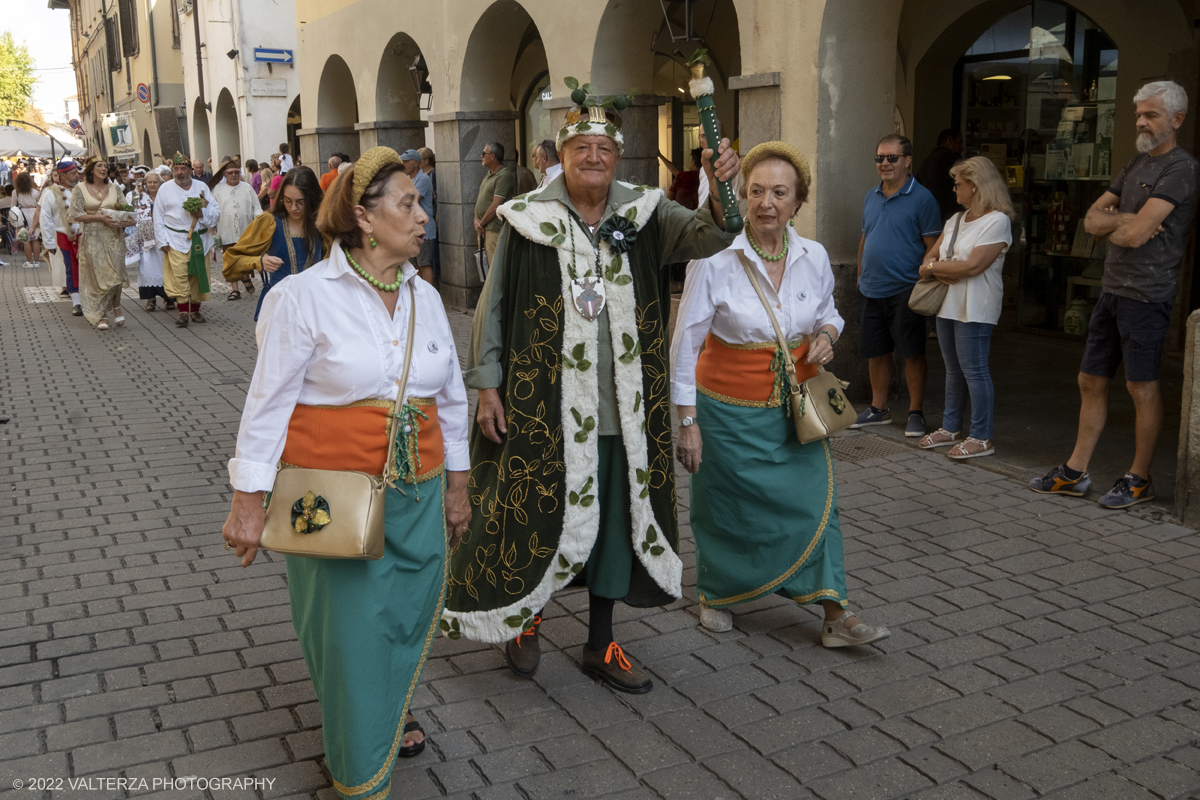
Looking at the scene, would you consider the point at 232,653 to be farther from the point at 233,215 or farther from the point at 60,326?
the point at 233,215

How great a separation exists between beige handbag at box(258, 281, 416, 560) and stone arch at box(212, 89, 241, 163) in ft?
95.2

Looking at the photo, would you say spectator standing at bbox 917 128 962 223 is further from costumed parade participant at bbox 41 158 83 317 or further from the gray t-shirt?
costumed parade participant at bbox 41 158 83 317

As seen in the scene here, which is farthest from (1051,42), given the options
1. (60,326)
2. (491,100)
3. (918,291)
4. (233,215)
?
(60,326)

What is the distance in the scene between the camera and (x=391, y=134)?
1575 cm

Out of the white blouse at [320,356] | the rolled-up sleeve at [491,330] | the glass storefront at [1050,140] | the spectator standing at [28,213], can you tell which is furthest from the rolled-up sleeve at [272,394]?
the spectator standing at [28,213]

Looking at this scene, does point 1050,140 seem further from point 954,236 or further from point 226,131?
point 226,131

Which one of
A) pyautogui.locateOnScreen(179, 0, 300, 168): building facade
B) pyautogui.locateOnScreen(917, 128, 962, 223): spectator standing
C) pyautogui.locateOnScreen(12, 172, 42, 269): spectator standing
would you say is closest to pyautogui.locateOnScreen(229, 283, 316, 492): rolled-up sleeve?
pyautogui.locateOnScreen(917, 128, 962, 223): spectator standing

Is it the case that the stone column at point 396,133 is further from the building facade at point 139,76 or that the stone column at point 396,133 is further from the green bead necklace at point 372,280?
the building facade at point 139,76

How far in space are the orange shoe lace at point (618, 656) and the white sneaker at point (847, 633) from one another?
79 cm

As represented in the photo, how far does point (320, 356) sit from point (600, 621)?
1.57 metres

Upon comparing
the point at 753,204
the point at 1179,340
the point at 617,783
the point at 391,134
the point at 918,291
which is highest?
the point at 391,134

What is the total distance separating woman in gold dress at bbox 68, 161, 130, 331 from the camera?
13031 millimetres

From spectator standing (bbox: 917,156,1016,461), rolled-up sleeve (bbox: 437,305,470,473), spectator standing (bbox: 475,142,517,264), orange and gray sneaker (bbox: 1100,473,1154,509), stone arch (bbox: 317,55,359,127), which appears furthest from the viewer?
stone arch (bbox: 317,55,359,127)

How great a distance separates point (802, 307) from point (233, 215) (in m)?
12.6
